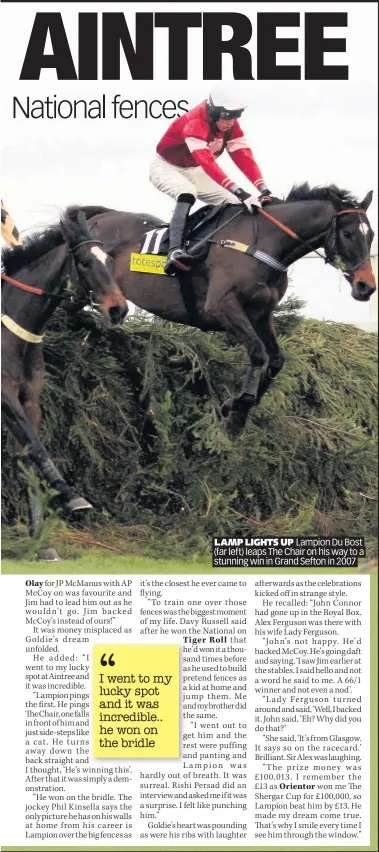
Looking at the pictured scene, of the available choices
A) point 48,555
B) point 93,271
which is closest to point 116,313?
point 93,271

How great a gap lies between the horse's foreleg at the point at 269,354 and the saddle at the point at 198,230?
529 millimetres

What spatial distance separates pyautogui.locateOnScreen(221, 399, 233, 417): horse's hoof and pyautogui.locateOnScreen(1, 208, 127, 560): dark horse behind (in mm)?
955

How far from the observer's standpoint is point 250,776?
4.61 meters

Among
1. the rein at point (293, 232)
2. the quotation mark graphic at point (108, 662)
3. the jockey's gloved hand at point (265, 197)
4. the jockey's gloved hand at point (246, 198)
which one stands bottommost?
the quotation mark graphic at point (108, 662)

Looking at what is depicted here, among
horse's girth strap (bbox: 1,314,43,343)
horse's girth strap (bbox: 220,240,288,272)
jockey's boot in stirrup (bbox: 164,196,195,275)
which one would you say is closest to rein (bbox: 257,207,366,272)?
horse's girth strap (bbox: 220,240,288,272)

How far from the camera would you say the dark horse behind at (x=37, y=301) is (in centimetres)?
565

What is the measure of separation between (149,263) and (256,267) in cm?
68

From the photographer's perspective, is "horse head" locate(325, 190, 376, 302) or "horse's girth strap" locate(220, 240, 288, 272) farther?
"horse's girth strap" locate(220, 240, 288, 272)

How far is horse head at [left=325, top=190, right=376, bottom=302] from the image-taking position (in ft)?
19.5

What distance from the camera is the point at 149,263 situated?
658 cm

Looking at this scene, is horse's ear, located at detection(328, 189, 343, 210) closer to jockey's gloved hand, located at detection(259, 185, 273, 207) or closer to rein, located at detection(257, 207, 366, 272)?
rein, located at detection(257, 207, 366, 272)

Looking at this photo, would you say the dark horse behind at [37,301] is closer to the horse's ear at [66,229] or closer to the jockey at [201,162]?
the horse's ear at [66,229]

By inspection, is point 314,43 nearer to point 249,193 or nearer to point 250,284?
point 249,193

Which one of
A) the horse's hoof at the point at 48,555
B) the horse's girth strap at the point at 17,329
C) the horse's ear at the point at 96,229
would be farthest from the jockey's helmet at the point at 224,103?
the horse's hoof at the point at 48,555
